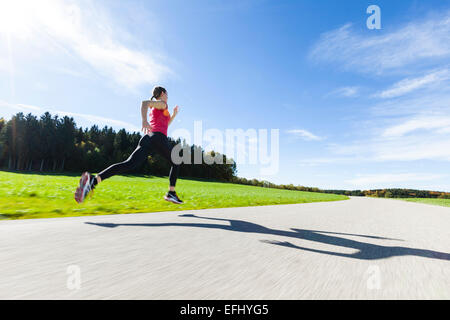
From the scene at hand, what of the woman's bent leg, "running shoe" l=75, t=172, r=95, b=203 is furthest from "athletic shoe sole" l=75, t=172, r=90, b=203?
the woman's bent leg

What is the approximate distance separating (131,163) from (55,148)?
73305 millimetres

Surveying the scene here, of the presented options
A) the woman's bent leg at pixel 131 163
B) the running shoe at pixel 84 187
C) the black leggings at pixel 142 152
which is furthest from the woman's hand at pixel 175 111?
the running shoe at pixel 84 187

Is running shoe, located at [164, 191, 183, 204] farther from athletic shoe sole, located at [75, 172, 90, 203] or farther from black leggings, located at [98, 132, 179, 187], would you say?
athletic shoe sole, located at [75, 172, 90, 203]

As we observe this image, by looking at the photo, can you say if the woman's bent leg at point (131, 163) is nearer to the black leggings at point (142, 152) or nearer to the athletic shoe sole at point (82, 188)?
the black leggings at point (142, 152)

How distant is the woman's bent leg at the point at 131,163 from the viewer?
509 cm

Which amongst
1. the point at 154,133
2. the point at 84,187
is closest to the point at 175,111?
the point at 154,133

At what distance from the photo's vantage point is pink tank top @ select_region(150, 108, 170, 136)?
5.70 meters

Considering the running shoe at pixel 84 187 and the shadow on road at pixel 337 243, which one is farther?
the running shoe at pixel 84 187

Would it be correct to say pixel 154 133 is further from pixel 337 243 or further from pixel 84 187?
pixel 337 243

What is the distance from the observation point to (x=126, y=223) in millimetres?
4113

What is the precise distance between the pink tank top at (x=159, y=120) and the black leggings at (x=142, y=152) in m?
0.13

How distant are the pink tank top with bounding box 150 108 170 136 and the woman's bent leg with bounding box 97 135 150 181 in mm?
330

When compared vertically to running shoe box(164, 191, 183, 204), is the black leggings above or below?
above

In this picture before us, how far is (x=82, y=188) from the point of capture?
4695 millimetres
